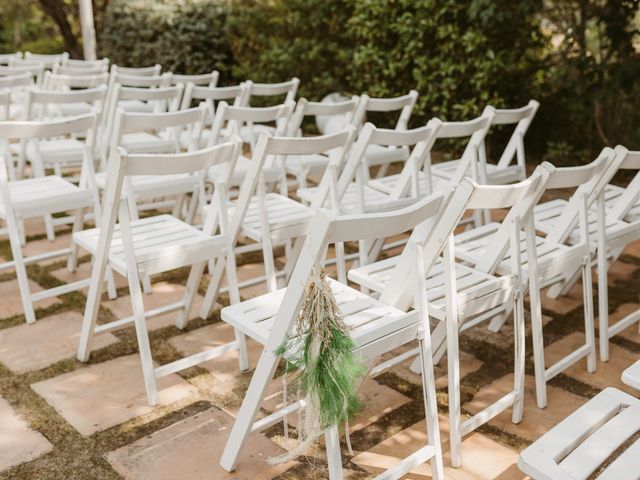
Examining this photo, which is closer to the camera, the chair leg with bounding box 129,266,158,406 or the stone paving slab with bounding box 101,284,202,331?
the chair leg with bounding box 129,266,158,406

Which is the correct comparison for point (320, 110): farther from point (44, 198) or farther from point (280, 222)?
point (44, 198)

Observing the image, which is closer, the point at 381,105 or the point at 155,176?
the point at 155,176

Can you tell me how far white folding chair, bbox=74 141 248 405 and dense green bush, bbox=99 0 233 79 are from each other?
6.86 m

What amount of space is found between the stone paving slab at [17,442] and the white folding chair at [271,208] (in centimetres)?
109

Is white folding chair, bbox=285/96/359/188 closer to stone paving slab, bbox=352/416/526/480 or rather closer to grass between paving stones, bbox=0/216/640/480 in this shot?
grass between paving stones, bbox=0/216/640/480

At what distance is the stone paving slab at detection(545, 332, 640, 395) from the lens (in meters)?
3.14

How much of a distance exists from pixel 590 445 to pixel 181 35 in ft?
29.2

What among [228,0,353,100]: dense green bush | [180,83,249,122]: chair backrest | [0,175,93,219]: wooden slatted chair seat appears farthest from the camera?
[228,0,353,100]: dense green bush

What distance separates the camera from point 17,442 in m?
2.67

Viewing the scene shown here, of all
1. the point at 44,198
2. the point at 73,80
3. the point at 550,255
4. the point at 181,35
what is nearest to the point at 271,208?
the point at 44,198

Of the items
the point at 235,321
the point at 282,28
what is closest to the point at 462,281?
the point at 235,321

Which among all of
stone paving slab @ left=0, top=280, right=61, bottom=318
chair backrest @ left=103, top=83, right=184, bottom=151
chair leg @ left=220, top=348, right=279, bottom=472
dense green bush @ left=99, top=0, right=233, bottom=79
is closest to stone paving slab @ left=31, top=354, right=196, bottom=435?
chair leg @ left=220, top=348, right=279, bottom=472

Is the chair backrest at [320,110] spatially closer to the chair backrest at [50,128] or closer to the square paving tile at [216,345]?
the chair backrest at [50,128]

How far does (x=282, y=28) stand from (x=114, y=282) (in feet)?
18.4
